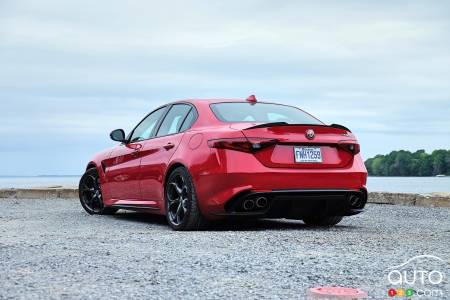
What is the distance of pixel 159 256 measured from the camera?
17.0ft

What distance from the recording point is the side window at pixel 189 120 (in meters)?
7.48

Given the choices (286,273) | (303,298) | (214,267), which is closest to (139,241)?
(214,267)

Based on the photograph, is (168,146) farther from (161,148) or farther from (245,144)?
(245,144)

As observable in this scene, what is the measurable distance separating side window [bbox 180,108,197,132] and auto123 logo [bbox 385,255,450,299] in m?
3.06

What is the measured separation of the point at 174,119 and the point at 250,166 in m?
1.62

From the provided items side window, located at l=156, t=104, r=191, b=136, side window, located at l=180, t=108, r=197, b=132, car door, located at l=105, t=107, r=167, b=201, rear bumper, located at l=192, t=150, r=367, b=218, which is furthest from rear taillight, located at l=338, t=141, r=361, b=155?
car door, located at l=105, t=107, r=167, b=201

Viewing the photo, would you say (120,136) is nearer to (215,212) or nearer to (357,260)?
(215,212)

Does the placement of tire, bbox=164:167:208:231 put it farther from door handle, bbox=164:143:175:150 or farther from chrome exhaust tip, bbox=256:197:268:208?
chrome exhaust tip, bbox=256:197:268:208

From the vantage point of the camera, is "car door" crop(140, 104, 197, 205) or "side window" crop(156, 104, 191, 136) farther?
"side window" crop(156, 104, 191, 136)

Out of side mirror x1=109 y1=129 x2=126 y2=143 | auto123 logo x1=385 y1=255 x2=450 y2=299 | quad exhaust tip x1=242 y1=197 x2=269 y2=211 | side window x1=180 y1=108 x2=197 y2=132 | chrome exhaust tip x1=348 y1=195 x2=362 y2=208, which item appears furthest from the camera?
side mirror x1=109 y1=129 x2=126 y2=143

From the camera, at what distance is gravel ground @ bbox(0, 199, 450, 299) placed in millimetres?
4027

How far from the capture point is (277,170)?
22.2ft

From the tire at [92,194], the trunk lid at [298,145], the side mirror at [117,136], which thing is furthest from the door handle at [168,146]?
the tire at [92,194]

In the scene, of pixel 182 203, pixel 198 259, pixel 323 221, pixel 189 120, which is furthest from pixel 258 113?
pixel 198 259
